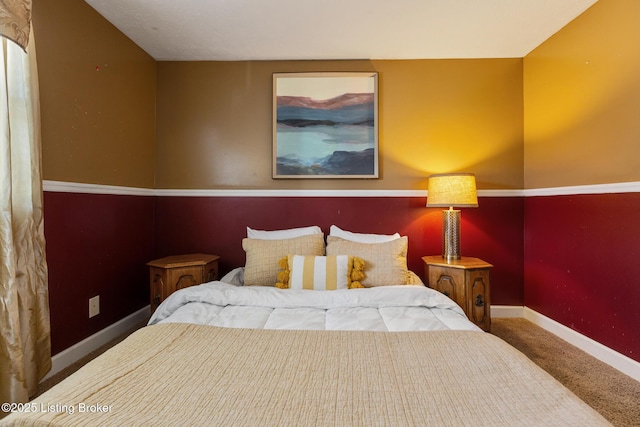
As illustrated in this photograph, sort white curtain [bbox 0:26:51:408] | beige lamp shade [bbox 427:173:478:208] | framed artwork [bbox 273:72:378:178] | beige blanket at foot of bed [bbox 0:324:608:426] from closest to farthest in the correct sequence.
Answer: beige blanket at foot of bed [bbox 0:324:608:426] < white curtain [bbox 0:26:51:408] < beige lamp shade [bbox 427:173:478:208] < framed artwork [bbox 273:72:378:178]

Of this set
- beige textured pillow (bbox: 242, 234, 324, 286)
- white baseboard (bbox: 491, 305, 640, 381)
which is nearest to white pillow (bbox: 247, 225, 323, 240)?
beige textured pillow (bbox: 242, 234, 324, 286)

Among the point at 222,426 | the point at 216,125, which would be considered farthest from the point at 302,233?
the point at 222,426

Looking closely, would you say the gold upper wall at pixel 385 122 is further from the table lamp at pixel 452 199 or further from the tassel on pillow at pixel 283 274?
the tassel on pillow at pixel 283 274

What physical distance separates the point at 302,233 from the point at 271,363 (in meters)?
1.57

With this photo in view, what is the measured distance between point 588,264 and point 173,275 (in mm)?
2976

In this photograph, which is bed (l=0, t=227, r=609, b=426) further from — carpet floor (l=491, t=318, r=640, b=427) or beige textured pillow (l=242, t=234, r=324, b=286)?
carpet floor (l=491, t=318, r=640, b=427)

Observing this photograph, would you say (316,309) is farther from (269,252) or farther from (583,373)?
(583,373)

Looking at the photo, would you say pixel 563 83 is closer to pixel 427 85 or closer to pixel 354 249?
pixel 427 85

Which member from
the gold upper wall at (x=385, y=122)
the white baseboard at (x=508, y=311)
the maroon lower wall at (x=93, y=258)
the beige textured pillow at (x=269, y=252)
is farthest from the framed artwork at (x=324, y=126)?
the white baseboard at (x=508, y=311)

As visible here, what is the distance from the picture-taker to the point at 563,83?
249 centimetres

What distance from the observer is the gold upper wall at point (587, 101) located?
2.00m

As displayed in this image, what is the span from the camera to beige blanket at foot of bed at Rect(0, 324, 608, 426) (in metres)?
0.86

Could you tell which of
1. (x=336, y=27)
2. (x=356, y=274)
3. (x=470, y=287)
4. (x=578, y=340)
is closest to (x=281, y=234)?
(x=356, y=274)

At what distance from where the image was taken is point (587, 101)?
89.7 inches
